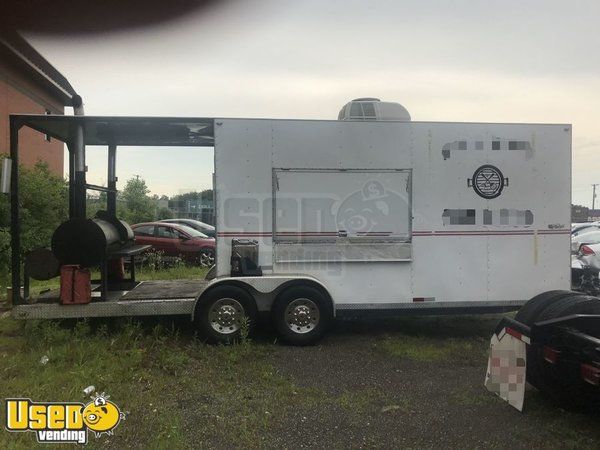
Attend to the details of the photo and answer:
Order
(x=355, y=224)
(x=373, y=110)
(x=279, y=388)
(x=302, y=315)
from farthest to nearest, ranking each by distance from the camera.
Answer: (x=373, y=110), (x=355, y=224), (x=302, y=315), (x=279, y=388)

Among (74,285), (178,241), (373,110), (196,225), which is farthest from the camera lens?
(196,225)

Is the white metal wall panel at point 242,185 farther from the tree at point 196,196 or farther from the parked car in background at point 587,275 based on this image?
the parked car in background at point 587,275

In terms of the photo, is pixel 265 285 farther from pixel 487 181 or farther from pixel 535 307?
pixel 487 181

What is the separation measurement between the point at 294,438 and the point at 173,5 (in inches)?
121

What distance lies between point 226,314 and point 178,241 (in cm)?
716

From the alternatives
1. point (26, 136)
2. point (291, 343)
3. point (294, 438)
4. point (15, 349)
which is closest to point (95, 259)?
point (15, 349)

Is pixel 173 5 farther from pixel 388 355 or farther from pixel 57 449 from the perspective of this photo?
pixel 388 355

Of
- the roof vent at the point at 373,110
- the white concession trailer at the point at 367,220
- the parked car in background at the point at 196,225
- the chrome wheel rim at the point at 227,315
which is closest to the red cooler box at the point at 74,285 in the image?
the white concession trailer at the point at 367,220

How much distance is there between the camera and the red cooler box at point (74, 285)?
6.06 m

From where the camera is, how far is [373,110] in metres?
6.68

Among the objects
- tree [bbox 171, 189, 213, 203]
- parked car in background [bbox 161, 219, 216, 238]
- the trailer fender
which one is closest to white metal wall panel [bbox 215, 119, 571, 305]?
the trailer fender

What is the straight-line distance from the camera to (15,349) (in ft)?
19.3

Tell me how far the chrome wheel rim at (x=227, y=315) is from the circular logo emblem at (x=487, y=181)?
3.51 metres

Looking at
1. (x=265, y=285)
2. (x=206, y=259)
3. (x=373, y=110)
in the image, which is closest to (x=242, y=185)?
(x=265, y=285)
